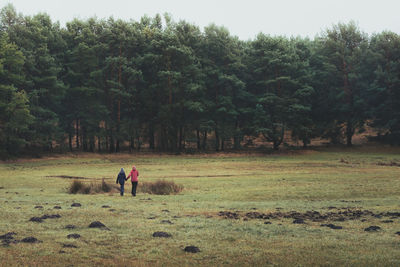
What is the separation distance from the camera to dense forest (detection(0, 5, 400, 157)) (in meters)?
72.7

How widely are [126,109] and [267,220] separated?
69.2m

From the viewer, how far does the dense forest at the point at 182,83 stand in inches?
2862

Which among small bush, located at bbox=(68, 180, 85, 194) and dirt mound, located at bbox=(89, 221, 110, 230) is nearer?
dirt mound, located at bbox=(89, 221, 110, 230)

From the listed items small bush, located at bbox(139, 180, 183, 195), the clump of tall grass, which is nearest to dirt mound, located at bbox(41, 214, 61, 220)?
the clump of tall grass

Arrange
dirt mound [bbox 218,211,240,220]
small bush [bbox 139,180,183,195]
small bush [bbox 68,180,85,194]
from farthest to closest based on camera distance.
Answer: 1. small bush [bbox 139,180,183,195]
2. small bush [bbox 68,180,85,194]
3. dirt mound [bbox 218,211,240,220]

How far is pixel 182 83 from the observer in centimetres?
7769

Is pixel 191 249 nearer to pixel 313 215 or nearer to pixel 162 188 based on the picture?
pixel 313 215

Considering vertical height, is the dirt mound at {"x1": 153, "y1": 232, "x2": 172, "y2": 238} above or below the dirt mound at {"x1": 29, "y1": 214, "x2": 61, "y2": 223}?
below

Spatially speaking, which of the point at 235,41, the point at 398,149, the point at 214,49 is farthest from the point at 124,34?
the point at 398,149

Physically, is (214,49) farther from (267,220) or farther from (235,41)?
(267,220)

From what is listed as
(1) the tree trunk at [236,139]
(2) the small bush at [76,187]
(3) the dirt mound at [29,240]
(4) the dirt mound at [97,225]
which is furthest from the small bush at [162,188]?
(1) the tree trunk at [236,139]

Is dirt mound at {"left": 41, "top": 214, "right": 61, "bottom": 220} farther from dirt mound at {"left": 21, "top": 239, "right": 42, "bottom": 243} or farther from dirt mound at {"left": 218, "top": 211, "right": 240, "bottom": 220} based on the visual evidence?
dirt mound at {"left": 218, "top": 211, "right": 240, "bottom": 220}

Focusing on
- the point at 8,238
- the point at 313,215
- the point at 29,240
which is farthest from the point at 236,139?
the point at 29,240

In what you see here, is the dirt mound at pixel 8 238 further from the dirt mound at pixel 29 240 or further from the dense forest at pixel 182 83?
the dense forest at pixel 182 83
